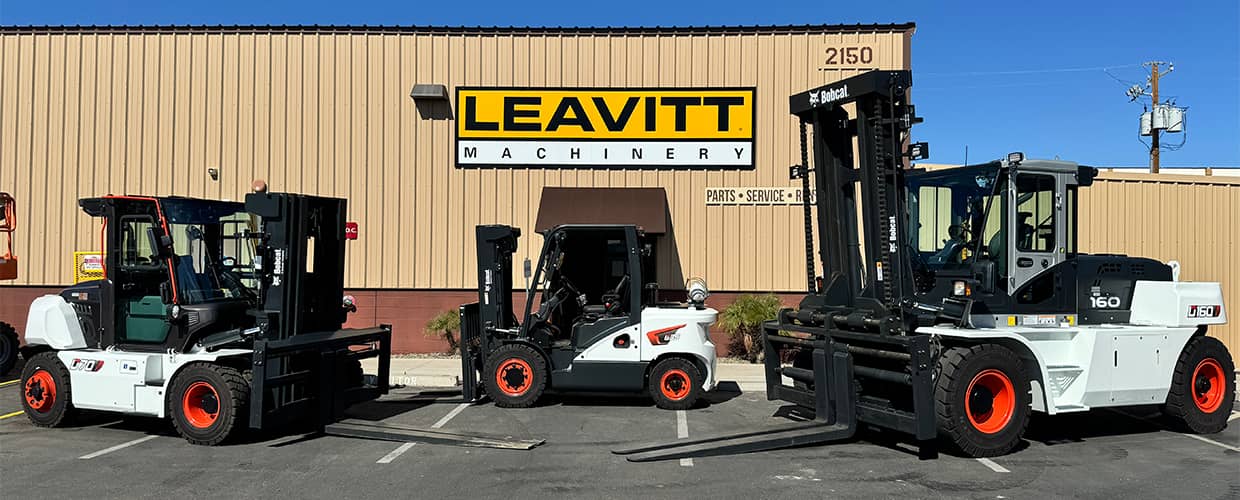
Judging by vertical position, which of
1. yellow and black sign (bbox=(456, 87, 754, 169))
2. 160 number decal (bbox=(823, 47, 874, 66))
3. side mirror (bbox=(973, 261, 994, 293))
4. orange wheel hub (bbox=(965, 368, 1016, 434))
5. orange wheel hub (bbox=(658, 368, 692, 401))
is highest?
160 number decal (bbox=(823, 47, 874, 66))

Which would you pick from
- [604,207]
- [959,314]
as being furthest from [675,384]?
[604,207]

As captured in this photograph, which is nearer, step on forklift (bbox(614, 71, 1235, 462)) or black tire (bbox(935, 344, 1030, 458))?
black tire (bbox(935, 344, 1030, 458))

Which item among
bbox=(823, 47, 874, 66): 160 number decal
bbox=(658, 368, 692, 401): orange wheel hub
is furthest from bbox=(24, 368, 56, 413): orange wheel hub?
bbox=(823, 47, 874, 66): 160 number decal

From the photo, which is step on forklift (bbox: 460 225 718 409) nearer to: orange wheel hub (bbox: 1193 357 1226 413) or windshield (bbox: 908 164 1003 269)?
windshield (bbox: 908 164 1003 269)

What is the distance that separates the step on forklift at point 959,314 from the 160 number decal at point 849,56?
7.23m

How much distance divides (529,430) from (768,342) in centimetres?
278

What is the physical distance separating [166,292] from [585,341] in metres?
4.74

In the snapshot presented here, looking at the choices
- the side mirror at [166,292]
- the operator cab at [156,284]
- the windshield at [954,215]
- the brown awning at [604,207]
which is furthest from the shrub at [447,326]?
the windshield at [954,215]

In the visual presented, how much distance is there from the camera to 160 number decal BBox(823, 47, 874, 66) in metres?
16.3

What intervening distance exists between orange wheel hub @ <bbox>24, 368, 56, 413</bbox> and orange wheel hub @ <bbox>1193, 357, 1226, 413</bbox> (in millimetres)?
12272

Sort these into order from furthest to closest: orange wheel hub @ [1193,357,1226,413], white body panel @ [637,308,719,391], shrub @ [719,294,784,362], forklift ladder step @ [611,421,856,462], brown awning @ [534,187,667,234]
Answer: brown awning @ [534,187,667,234]
shrub @ [719,294,784,362]
white body panel @ [637,308,719,391]
orange wheel hub @ [1193,357,1226,413]
forklift ladder step @ [611,421,856,462]

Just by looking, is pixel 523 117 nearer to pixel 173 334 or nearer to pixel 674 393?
pixel 674 393

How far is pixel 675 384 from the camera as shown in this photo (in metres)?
10.9

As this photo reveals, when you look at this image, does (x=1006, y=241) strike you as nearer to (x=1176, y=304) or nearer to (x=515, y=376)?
(x=1176, y=304)
